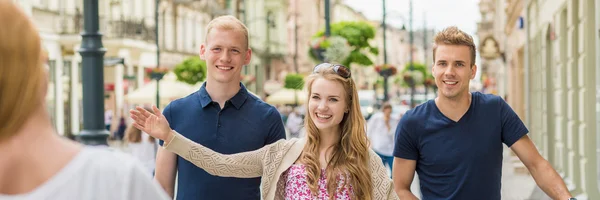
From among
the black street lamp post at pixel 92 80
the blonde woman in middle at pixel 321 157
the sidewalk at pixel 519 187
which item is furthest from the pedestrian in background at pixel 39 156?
the sidewalk at pixel 519 187

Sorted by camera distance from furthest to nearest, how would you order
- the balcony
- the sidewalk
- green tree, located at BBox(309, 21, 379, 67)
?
the balcony → green tree, located at BBox(309, 21, 379, 67) → the sidewalk

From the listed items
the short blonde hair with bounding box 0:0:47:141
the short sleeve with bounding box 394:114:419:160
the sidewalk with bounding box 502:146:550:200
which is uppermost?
the short blonde hair with bounding box 0:0:47:141

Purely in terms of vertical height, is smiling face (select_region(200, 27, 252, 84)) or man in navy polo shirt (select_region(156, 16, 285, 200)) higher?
smiling face (select_region(200, 27, 252, 84))

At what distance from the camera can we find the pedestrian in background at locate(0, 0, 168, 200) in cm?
171

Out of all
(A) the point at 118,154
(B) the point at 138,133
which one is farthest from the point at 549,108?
(A) the point at 118,154

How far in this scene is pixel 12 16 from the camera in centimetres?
170

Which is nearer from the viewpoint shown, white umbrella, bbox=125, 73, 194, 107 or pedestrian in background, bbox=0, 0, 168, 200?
pedestrian in background, bbox=0, 0, 168, 200

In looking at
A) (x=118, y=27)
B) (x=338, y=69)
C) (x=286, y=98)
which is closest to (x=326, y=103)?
(x=338, y=69)

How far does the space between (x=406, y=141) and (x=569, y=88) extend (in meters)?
9.16

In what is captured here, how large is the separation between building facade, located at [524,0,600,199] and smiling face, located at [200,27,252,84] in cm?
647

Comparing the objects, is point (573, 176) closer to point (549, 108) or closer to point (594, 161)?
point (594, 161)

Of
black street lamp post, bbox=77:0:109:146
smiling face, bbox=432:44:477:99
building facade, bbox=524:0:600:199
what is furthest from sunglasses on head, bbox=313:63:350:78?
black street lamp post, bbox=77:0:109:146

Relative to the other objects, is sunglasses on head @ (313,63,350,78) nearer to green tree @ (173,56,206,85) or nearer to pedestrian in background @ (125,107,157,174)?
pedestrian in background @ (125,107,157,174)

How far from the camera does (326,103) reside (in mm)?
4277
